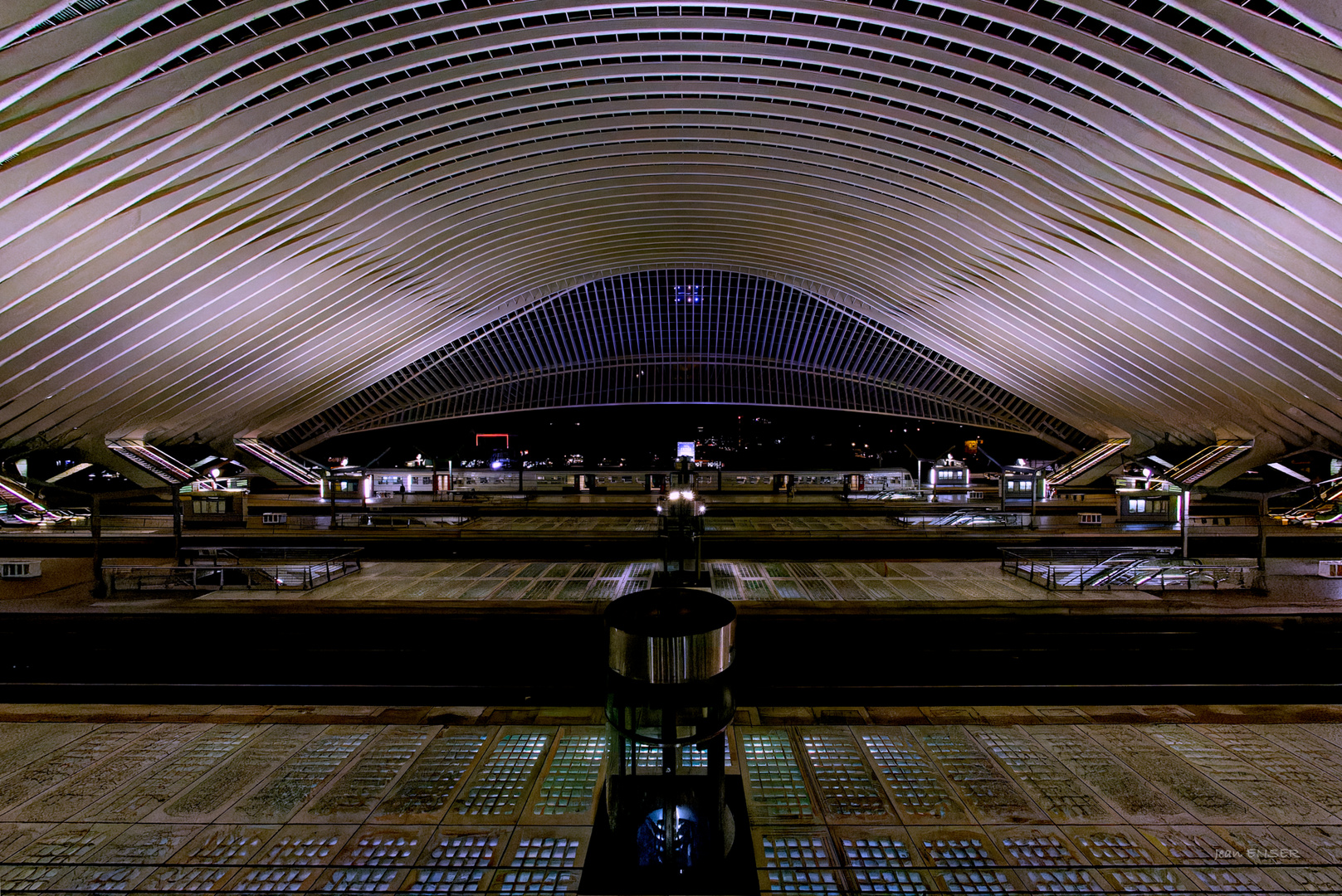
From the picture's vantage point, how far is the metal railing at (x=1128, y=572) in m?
10.3

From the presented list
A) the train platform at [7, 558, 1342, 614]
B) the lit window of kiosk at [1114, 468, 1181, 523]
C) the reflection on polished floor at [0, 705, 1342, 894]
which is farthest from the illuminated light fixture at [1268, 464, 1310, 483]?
the reflection on polished floor at [0, 705, 1342, 894]

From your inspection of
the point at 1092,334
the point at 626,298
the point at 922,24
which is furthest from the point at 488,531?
the point at 626,298

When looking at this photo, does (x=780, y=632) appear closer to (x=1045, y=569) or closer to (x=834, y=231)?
(x=1045, y=569)

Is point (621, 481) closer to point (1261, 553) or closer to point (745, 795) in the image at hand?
point (1261, 553)

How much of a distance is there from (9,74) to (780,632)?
13.1 meters

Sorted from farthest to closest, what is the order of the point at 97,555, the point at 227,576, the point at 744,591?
the point at 227,576 → the point at 97,555 → the point at 744,591

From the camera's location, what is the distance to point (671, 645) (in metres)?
3.39

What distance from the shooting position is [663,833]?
355cm

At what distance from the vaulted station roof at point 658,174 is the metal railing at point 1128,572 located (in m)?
6.49

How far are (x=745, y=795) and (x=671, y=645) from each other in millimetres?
1754

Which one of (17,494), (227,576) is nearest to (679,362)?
(17,494)

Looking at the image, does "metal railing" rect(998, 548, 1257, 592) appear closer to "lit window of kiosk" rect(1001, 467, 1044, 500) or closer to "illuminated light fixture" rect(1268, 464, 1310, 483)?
"lit window of kiosk" rect(1001, 467, 1044, 500)

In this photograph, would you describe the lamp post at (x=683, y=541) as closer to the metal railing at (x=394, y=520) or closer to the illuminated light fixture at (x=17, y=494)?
the metal railing at (x=394, y=520)

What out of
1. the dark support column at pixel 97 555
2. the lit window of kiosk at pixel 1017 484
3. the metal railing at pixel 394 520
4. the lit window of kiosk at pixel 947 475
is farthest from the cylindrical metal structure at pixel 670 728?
the lit window of kiosk at pixel 947 475
